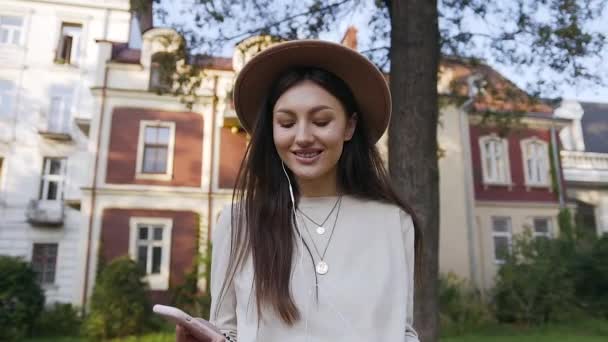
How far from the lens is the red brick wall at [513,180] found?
1836cm

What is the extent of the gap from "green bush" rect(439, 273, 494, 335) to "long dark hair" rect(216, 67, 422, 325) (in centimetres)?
1111

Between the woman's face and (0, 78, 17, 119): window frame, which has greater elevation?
(0, 78, 17, 119): window frame

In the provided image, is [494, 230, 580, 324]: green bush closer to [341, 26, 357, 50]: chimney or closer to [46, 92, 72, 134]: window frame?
[341, 26, 357, 50]: chimney

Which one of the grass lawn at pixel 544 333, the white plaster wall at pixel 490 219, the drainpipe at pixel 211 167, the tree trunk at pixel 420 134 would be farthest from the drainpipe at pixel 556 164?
the tree trunk at pixel 420 134

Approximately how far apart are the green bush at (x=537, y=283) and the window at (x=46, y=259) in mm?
16307

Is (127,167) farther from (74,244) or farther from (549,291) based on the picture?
(549,291)

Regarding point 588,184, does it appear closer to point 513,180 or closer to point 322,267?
point 513,180

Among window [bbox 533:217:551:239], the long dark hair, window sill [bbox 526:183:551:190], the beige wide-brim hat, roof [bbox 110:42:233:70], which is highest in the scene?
roof [bbox 110:42:233:70]

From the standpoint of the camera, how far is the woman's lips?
5.43 ft

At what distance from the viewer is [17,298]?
11.8 metres

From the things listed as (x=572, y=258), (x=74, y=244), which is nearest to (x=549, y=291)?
(x=572, y=258)

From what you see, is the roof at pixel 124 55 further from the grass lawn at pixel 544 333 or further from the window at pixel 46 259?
the grass lawn at pixel 544 333

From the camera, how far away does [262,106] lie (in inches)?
73.0

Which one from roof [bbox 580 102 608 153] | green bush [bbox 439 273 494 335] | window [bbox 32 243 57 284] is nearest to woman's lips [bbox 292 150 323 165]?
green bush [bbox 439 273 494 335]
